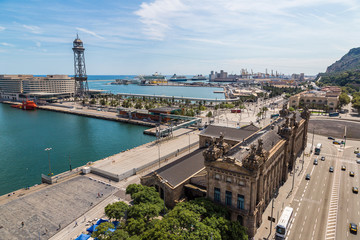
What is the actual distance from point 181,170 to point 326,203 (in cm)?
3815

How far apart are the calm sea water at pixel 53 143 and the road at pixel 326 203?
75.0m

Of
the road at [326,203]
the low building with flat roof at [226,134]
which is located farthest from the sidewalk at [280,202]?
the low building with flat roof at [226,134]

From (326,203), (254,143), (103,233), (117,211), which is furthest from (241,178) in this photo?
(326,203)

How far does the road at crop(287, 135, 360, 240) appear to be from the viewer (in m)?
48.1

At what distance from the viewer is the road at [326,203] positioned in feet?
158

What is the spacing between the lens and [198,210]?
4328cm

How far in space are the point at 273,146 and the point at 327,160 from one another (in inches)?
1782

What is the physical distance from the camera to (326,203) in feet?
192

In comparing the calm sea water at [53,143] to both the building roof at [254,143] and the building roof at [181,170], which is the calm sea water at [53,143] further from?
the building roof at [254,143]

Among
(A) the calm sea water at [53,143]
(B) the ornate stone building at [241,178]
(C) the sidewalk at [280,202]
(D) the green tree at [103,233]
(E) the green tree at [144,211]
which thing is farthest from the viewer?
(A) the calm sea water at [53,143]

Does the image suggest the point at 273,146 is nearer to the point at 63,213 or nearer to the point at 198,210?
the point at 198,210

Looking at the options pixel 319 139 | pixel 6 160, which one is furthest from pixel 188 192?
pixel 319 139

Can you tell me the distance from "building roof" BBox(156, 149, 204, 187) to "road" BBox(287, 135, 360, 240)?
83.8 ft

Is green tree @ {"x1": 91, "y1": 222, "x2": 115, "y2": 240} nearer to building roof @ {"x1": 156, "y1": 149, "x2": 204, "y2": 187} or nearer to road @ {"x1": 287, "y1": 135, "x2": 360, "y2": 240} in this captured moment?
building roof @ {"x1": 156, "y1": 149, "x2": 204, "y2": 187}
